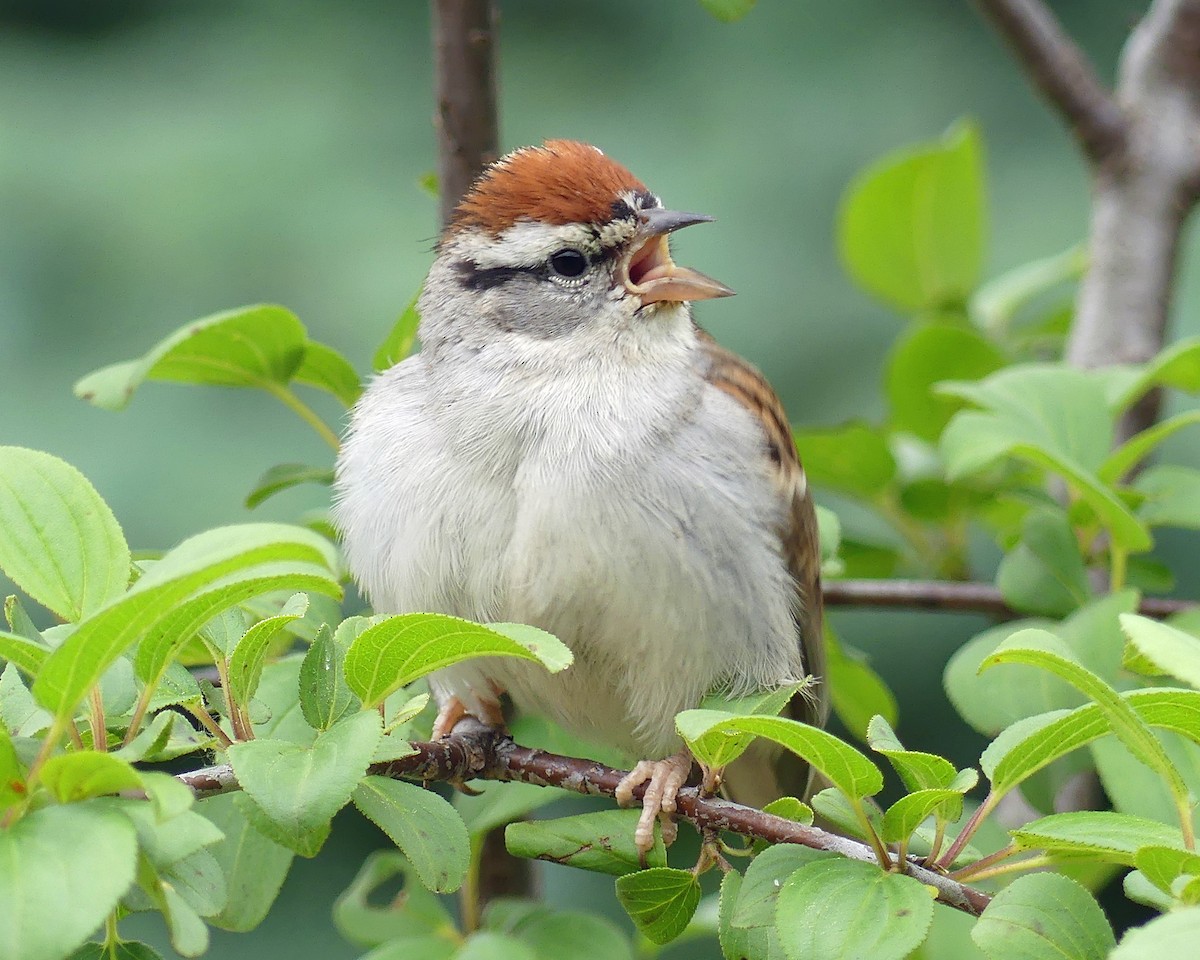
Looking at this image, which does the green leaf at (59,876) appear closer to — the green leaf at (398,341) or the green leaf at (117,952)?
the green leaf at (117,952)

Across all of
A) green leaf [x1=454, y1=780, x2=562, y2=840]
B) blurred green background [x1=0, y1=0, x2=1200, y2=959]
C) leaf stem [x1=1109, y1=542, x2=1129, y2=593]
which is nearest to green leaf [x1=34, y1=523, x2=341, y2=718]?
green leaf [x1=454, y1=780, x2=562, y2=840]

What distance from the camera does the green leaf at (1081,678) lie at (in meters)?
0.99

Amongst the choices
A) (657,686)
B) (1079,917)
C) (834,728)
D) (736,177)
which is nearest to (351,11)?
(736,177)

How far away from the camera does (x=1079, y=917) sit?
1.07m

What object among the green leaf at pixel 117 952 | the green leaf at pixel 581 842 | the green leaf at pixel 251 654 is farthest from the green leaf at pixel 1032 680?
the green leaf at pixel 117 952

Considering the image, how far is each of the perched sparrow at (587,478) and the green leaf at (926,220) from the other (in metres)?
0.60

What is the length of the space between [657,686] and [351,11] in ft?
11.3

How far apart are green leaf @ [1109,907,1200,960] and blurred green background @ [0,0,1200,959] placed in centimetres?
261

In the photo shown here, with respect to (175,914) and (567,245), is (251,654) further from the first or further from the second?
(567,245)

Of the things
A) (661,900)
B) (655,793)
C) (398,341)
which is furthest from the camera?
(398,341)

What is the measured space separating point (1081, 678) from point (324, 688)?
57cm

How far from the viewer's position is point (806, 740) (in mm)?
1070

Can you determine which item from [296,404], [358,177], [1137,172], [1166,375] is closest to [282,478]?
[296,404]

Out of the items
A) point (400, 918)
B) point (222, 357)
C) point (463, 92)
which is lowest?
point (400, 918)
